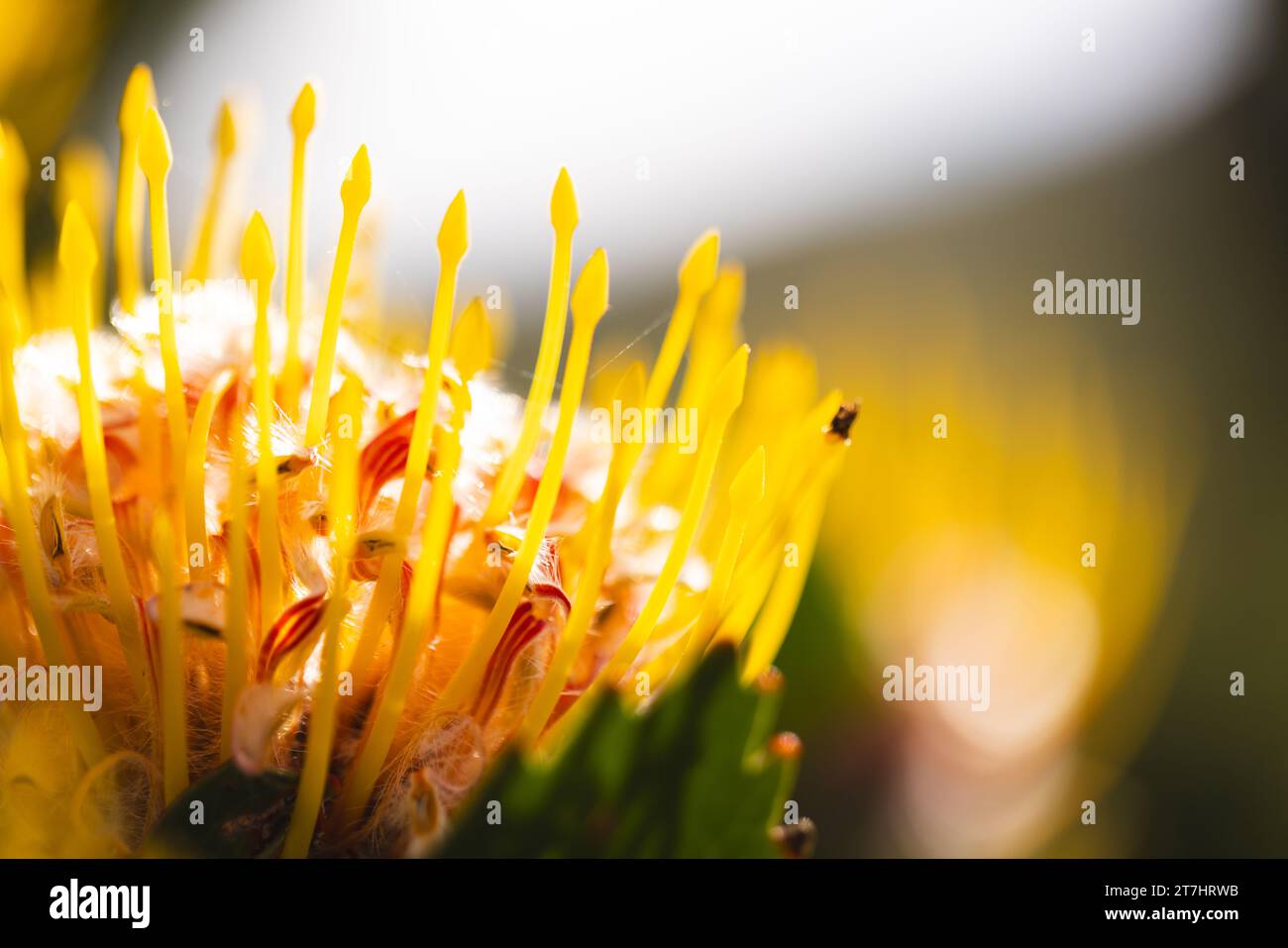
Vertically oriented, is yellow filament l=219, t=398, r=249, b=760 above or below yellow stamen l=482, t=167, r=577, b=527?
below

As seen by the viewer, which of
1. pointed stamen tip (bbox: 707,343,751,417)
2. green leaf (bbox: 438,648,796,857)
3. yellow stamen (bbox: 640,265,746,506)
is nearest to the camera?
green leaf (bbox: 438,648,796,857)

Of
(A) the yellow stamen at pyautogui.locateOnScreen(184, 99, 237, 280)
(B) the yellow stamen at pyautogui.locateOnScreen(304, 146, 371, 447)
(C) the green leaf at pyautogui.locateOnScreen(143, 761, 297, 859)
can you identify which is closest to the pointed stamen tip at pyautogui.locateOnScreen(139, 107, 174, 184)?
(B) the yellow stamen at pyautogui.locateOnScreen(304, 146, 371, 447)

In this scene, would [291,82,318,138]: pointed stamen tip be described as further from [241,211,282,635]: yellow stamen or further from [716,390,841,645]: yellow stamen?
[716,390,841,645]: yellow stamen

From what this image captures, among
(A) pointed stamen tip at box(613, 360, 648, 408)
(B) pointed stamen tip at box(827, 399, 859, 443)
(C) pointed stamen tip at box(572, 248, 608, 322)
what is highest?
(C) pointed stamen tip at box(572, 248, 608, 322)

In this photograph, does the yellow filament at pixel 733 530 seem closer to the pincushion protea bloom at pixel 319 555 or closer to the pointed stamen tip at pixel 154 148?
the pincushion protea bloom at pixel 319 555

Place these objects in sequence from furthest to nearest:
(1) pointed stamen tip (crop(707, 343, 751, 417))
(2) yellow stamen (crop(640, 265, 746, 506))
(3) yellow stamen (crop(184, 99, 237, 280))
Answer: (3) yellow stamen (crop(184, 99, 237, 280)), (2) yellow stamen (crop(640, 265, 746, 506)), (1) pointed stamen tip (crop(707, 343, 751, 417))

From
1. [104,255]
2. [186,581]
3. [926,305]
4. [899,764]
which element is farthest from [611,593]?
[926,305]

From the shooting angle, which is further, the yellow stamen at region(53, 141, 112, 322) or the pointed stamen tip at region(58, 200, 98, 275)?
the yellow stamen at region(53, 141, 112, 322)

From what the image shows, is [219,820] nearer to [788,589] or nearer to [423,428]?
[423,428]

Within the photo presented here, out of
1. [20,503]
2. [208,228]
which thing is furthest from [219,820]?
[208,228]
